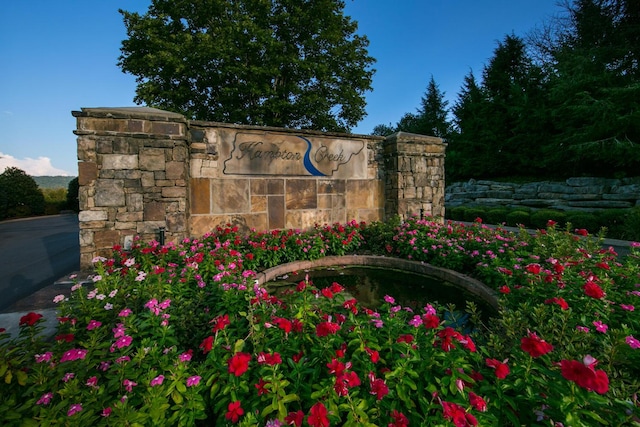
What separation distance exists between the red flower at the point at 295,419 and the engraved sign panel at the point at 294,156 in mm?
5263

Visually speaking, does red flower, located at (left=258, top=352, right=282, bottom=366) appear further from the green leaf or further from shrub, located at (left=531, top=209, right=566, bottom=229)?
shrub, located at (left=531, top=209, right=566, bottom=229)

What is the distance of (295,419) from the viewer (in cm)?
111

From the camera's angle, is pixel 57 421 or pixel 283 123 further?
pixel 283 123

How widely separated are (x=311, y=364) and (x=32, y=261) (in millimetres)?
7419

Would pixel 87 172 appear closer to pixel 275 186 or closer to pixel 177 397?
pixel 275 186

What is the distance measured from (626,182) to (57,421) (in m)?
15.4

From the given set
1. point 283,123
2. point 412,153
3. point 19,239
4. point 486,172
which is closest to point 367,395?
point 412,153

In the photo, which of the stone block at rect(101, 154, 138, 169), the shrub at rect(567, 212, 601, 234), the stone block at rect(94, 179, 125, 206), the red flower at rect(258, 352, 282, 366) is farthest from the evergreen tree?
the stone block at rect(94, 179, 125, 206)

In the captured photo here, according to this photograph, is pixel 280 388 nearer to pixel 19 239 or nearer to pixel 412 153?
pixel 412 153

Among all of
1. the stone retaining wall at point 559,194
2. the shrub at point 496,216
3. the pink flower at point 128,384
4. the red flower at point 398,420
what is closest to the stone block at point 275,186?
the pink flower at point 128,384

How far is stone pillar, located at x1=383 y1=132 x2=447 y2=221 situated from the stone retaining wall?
7.38 meters

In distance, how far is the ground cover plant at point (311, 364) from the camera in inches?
45.9

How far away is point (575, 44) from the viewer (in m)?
13.6

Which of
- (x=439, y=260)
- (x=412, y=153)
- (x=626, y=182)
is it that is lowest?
(x=439, y=260)
